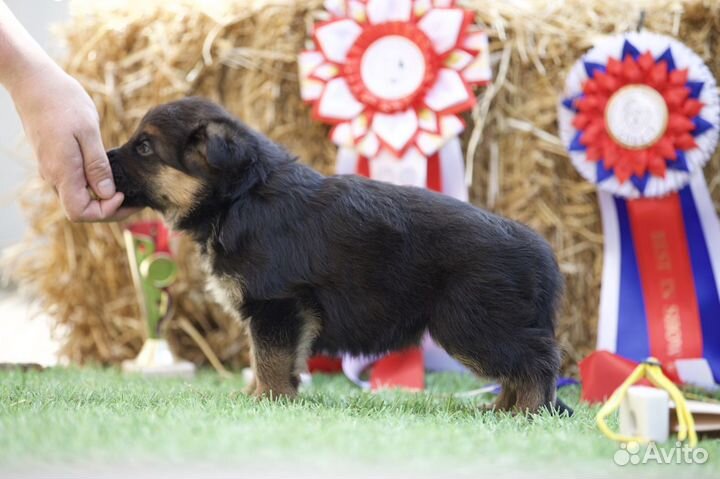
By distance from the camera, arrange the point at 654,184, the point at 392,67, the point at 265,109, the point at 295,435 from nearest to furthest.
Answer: the point at 295,435, the point at 654,184, the point at 392,67, the point at 265,109

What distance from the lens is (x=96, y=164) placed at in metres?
3.26

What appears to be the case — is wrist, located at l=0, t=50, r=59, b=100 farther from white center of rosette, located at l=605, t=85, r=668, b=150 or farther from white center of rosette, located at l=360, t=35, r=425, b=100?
white center of rosette, located at l=605, t=85, r=668, b=150

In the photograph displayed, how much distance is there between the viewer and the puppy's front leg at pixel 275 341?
3.21m

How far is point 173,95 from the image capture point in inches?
188

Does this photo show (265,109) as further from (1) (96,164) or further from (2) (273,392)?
(2) (273,392)

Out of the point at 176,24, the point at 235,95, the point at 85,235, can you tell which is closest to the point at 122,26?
the point at 176,24

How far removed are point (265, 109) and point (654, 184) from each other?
7.36 feet

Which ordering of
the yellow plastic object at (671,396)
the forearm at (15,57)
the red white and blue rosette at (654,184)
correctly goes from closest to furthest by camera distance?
the yellow plastic object at (671,396) → the forearm at (15,57) → the red white and blue rosette at (654,184)

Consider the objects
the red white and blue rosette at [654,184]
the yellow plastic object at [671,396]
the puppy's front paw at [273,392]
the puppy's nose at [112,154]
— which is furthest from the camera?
the red white and blue rosette at [654,184]

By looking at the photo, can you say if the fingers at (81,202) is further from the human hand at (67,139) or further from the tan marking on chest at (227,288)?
the tan marking on chest at (227,288)

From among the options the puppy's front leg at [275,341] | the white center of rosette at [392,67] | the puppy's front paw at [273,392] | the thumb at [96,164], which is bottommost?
the puppy's front paw at [273,392]

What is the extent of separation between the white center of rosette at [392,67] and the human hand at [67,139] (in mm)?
1813

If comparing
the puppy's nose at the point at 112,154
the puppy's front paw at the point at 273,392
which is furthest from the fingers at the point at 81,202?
the puppy's front paw at the point at 273,392

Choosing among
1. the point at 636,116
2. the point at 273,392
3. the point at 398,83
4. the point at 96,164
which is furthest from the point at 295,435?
the point at 636,116
